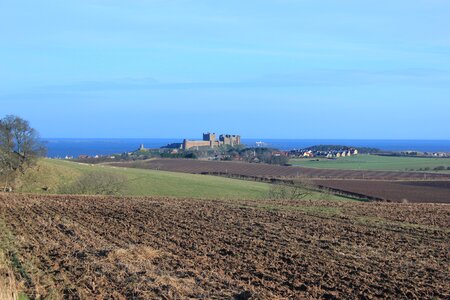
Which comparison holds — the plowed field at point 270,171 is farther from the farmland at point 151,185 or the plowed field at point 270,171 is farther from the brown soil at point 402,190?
the farmland at point 151,185

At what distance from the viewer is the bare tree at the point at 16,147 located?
48844 millimetres

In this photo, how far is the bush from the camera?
4897cm

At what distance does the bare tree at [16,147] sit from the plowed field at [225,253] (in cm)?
1845

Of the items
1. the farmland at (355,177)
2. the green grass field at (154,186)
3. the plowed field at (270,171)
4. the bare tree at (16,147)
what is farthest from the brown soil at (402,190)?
the bare tree at (16,147)

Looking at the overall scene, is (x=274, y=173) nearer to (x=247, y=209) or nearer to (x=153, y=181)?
(x=153, y=181)

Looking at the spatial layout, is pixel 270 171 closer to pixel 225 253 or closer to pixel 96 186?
pixel 96 186

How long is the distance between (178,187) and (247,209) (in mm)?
24133

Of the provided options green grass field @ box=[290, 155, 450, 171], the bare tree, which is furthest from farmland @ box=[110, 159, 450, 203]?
the bare tree

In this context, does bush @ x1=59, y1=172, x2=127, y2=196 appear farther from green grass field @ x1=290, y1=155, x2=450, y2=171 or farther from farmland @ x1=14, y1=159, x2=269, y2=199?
green grass field @ x1=290, y1=155, x2=450, y2=171

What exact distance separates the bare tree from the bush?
3738 millimetres

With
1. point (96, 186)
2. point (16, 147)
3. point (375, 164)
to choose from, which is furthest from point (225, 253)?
point (375, 164)

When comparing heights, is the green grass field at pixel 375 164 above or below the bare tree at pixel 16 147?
below

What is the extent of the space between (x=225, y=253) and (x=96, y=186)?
3324 centimetres

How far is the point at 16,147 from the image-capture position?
164ft
